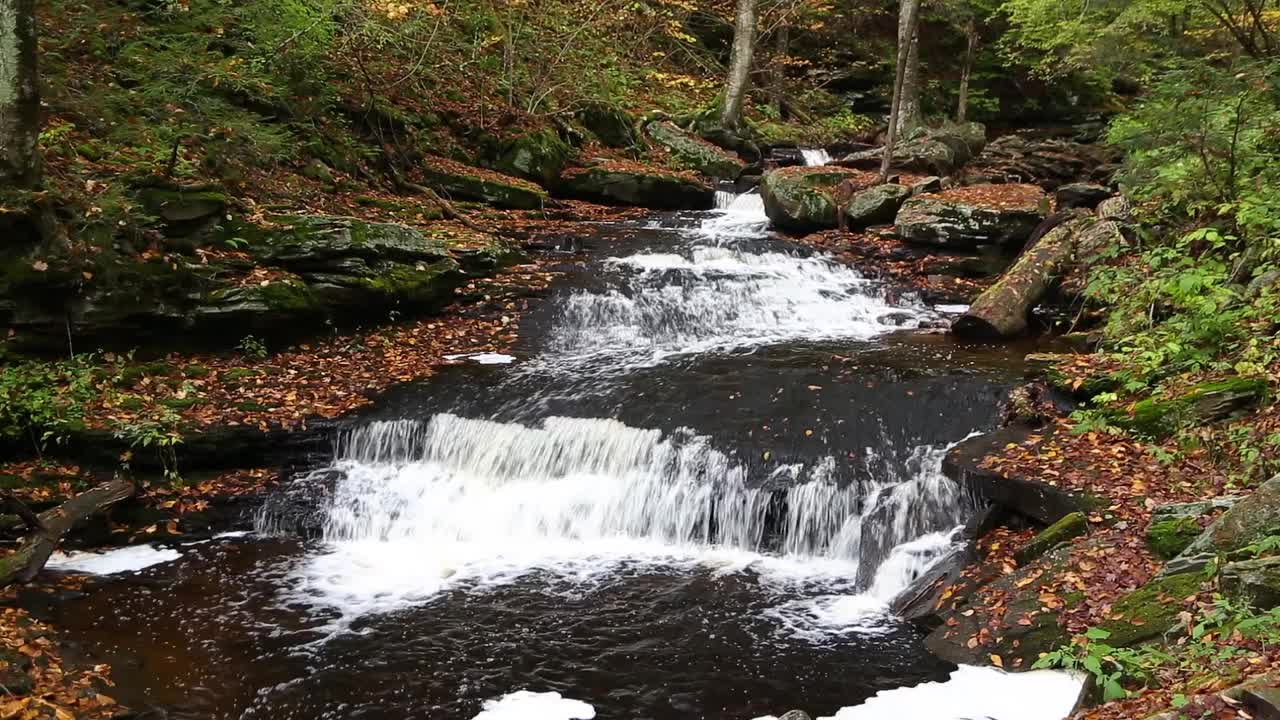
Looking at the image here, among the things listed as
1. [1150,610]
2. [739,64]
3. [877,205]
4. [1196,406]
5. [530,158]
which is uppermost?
[739,64]

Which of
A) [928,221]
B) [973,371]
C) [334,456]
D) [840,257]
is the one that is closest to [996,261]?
[928,221]

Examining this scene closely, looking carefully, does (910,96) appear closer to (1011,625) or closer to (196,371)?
(196,371)

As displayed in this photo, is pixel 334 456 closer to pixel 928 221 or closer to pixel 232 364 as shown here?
pixel 232 364

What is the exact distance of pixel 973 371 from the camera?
10.1m

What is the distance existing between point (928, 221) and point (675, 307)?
4.63 metres

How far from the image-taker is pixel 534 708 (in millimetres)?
5711

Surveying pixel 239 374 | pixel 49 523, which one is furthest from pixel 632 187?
pixel 49 523

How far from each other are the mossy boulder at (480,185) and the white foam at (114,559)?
941 cm

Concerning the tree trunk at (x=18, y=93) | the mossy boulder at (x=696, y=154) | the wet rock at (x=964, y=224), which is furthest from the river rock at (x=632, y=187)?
the tree trunk at (x=18, y=93)

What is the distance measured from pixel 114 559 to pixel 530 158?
12178 mm

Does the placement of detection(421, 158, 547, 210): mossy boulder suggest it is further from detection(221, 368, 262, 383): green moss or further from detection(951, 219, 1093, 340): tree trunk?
detection(951, 219, 1093, 340): tree trunk

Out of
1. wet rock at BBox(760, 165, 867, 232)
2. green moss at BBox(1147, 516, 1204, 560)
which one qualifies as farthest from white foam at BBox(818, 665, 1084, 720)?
wet rock at BBox(760, 165, 867, 232)

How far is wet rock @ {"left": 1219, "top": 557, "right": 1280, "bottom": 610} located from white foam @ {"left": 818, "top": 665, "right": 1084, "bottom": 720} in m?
1.03

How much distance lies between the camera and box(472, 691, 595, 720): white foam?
5.62 metres
